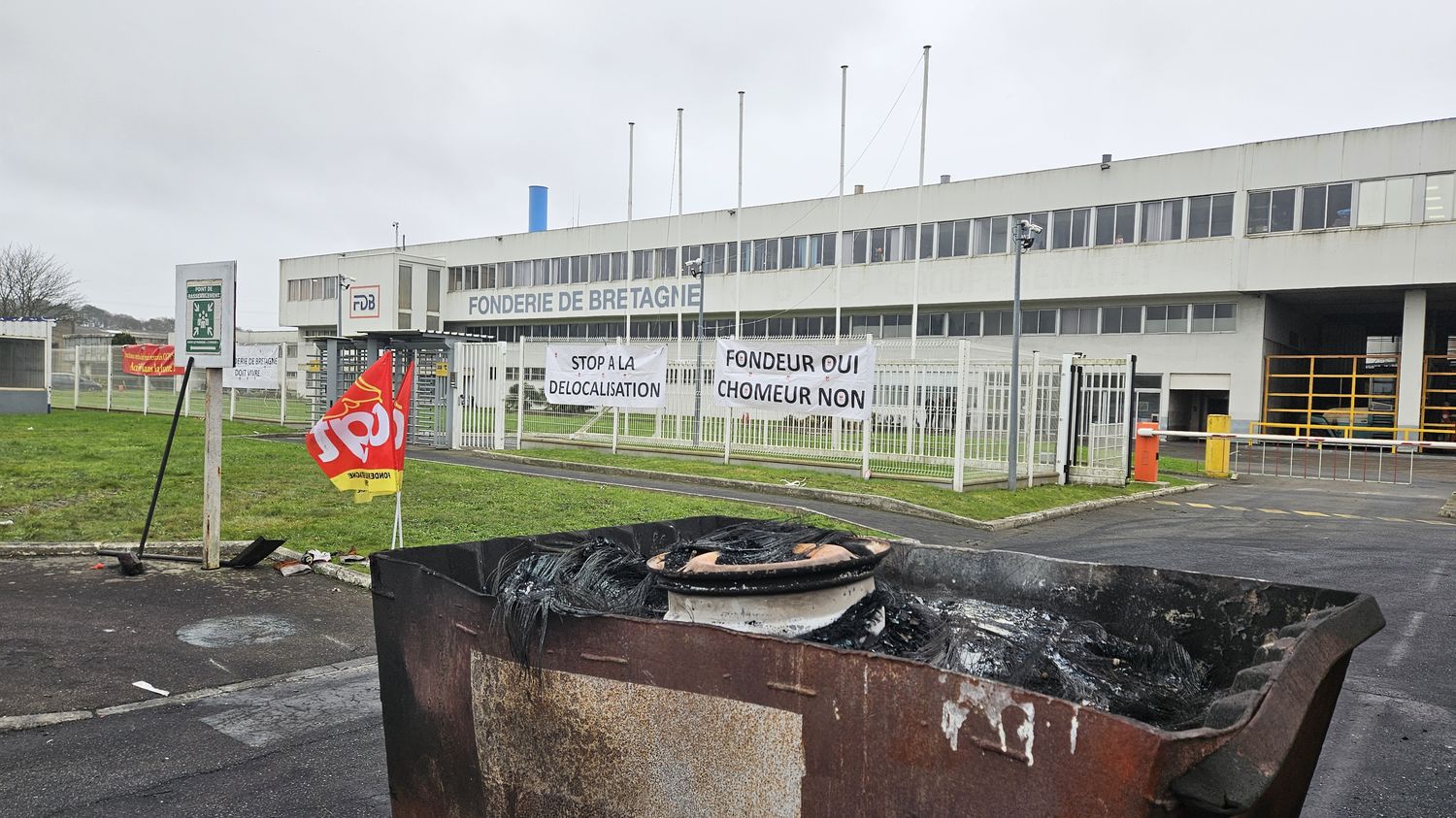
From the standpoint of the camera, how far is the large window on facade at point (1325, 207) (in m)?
→ 31.9

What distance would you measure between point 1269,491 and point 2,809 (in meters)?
19.4

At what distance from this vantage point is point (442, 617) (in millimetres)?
3078

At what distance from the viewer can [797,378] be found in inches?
627

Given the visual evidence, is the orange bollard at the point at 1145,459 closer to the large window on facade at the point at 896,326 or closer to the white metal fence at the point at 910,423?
the white metal fence at the point at 910,423

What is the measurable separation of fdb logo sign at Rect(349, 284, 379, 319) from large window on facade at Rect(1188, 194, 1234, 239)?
31162 millimetres

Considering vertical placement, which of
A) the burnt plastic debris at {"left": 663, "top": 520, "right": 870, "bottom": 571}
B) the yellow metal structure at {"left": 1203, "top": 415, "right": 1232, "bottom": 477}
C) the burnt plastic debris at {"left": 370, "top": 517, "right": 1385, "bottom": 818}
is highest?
the burnt plastic debris at {"left": 663, "top": 520, "right": 870, "bottom": 571}

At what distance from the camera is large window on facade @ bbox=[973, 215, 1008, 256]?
128ft

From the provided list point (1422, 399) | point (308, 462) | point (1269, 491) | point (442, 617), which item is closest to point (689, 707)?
point (442, 617)

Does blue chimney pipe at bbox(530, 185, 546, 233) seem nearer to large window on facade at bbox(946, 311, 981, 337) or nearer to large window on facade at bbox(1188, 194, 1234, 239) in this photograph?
large window on facade at bbox(946, 311, 981, 337)

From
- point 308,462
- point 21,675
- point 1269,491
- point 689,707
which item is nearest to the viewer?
point 689,707

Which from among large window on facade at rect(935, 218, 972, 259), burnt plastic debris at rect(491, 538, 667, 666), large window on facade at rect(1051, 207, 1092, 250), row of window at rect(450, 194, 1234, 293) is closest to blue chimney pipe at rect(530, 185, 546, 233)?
row of window at rect(450, 194, 1234, 293)

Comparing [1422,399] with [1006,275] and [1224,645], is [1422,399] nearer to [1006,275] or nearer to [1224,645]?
[1006,275]

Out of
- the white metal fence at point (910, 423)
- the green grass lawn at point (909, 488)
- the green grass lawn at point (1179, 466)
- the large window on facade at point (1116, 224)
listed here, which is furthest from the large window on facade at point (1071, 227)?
the white metal fence at point (910, 423)

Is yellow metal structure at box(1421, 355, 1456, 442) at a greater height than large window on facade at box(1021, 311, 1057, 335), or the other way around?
large window on facade at box(1021, 311, 1057, 335)
